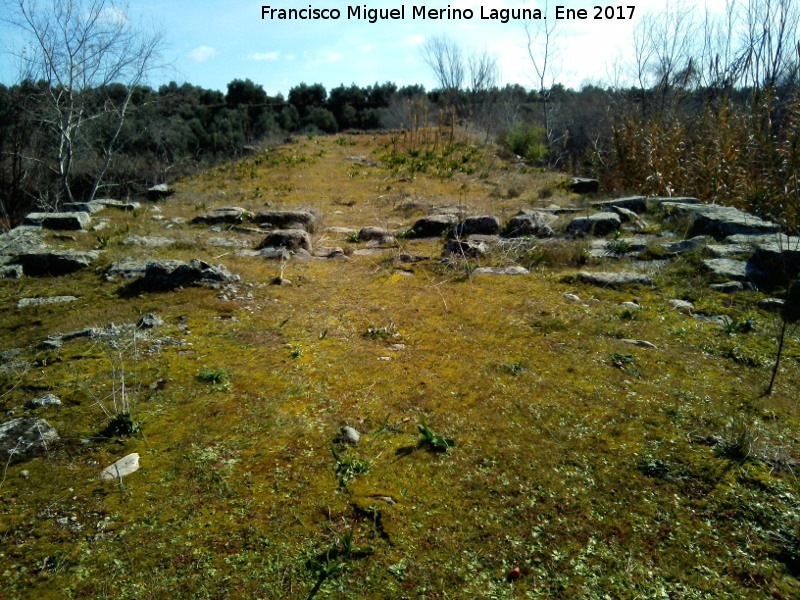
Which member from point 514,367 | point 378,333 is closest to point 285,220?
point 378,333

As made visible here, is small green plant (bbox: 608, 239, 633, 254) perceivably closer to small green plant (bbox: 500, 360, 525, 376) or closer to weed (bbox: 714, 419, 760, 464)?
small green plant (bbox: 500, 360, 525, 376)

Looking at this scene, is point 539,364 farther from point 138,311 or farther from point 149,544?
point 138,311

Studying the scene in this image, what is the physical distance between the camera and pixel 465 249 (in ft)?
18.9

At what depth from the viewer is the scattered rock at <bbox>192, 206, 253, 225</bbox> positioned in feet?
25.7

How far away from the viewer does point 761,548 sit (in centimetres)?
178

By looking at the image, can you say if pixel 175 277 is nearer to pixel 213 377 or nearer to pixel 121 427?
pixel 213 377

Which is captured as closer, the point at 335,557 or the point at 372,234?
the point at 335,557

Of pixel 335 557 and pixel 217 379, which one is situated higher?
pixel 217 379

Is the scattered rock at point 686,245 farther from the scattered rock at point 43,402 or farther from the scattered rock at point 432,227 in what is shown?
the scattered rock at point 43,402

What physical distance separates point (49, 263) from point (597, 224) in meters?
6.60

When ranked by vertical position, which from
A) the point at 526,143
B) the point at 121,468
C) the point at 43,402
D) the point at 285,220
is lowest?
the point at 121,468

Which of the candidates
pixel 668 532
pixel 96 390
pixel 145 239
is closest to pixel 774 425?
pixel 668 532

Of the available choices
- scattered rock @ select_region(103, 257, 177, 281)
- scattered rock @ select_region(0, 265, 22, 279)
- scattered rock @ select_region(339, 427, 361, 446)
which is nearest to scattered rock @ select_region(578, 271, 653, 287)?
scattered rock @ select_region(339, 427, 361, 446)

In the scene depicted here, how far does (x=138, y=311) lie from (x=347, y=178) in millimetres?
9386
